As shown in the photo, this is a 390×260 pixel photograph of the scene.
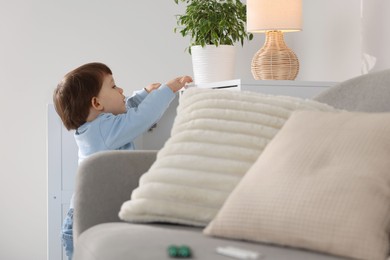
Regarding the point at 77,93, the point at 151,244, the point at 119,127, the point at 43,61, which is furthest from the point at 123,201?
the point at 43,61

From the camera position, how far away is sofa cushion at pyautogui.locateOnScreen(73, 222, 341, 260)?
4.88 ft

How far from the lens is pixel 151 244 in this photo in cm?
157

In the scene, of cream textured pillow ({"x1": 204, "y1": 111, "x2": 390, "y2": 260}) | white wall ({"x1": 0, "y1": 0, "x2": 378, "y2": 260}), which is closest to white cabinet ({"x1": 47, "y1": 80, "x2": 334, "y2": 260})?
white wall ({"x1": 0, "y1": 0, "x2": 378, "y2": 260})

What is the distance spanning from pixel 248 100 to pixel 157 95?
994 mm

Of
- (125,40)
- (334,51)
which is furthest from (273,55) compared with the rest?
(125,40)

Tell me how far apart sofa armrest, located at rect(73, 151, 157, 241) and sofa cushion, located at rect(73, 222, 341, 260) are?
13 centimetres

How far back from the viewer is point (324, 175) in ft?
5.18

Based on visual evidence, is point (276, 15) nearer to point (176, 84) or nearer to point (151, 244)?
point (176, 84)

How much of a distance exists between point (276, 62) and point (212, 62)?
334mm

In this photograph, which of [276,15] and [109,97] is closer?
[109,97]

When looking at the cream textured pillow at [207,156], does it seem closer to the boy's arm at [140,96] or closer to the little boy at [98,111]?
the little boy at [98,111]

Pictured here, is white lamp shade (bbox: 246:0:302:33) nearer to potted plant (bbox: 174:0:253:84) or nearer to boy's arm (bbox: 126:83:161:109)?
potted plant (bbox: 174:0:253:84)

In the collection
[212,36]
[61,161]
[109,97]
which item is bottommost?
[61,161]

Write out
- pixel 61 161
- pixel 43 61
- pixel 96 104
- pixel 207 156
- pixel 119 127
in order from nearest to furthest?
pixel 207 156
pixel 119 127
pixel 96 104
pixel 61 161
pixel 43 61
